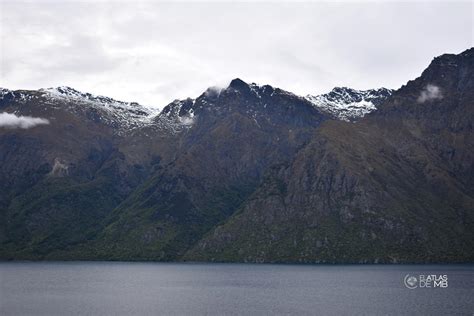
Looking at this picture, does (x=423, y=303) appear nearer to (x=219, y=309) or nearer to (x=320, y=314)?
(x=320, y=314)

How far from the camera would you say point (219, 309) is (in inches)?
6304

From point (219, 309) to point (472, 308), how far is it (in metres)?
63.7

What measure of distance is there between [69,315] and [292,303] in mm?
61055

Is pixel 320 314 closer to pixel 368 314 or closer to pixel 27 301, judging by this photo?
pixel 368 314

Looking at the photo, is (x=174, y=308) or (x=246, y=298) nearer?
(x=174, y=308)

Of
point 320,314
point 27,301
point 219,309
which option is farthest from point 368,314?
point 27,301

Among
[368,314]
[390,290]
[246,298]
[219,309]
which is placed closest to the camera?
[368,314]

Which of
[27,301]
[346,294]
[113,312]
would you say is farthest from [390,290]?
[27,301]

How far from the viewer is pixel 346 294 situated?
7515 inches

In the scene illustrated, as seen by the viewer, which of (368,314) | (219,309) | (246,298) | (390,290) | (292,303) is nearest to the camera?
(368,314)

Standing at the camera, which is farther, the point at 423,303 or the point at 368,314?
the point at 423,303

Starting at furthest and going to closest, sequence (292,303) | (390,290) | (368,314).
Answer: (390,290), (292,303), (368,314)

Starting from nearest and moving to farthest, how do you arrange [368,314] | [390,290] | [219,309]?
[368,314] → [219,309] → [390,290]

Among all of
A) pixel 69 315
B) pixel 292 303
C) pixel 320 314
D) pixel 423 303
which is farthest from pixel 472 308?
pixel 69 315
